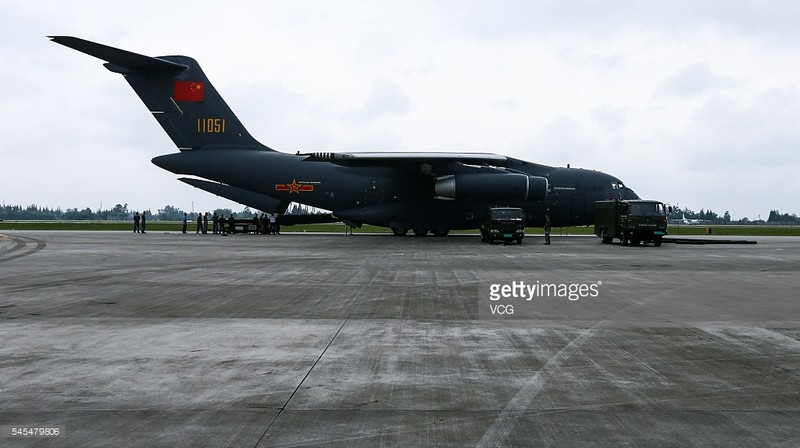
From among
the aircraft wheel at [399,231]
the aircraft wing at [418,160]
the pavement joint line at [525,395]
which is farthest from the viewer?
the aircraft wheel at [399,231]

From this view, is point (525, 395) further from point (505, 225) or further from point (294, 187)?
point (294, 187)

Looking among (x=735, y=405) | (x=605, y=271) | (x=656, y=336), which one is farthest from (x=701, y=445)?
(x=605, y=271)

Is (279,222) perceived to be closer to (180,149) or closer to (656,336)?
(180,149)

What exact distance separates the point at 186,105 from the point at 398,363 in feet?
124

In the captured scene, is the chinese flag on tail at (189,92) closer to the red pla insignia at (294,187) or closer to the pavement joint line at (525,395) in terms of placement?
the red pla insignia at (294,187)

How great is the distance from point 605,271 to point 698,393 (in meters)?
14.0

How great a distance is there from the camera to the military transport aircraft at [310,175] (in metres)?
40.3

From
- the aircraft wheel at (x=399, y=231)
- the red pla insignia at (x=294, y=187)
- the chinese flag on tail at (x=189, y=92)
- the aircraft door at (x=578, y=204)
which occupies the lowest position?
the aircraft wheel at (x=399, y=231)

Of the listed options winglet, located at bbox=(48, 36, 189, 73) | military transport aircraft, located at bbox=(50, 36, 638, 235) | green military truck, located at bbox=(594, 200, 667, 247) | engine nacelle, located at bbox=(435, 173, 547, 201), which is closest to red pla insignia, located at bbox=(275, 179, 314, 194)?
military transport aircraft, located at bbox=(50, 36, 638, 235)

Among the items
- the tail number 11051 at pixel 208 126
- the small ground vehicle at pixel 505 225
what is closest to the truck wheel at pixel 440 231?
the small ground vehicle at pixel 505 225

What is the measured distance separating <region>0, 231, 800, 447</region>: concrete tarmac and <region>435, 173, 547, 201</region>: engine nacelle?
70.3ft

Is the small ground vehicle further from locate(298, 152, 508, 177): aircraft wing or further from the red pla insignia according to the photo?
the red pla insignia

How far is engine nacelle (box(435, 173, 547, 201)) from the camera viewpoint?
124ft

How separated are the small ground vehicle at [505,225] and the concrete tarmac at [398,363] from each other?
18.8 metres
